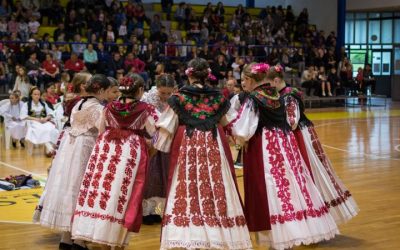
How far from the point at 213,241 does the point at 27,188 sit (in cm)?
436

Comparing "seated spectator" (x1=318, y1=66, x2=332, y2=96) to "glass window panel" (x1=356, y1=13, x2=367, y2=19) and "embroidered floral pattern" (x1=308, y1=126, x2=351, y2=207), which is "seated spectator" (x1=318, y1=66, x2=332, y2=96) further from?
"embroidered floral pattern" (x1=308, y1=126, x2=351, y2=207)

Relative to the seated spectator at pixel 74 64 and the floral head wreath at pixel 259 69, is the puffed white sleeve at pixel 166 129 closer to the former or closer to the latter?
the floral head wreath at pixel 259 69

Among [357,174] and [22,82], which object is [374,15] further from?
[357,174]

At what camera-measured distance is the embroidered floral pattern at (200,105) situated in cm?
521

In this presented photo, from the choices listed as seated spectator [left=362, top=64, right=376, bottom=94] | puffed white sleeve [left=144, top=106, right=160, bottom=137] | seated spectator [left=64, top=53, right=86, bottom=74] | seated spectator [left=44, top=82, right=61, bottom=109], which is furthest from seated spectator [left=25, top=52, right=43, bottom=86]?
puffed white sleeve [left=144, top=106, right=160, bottom=137]

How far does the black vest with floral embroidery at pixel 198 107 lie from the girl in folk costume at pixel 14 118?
7.69 meters

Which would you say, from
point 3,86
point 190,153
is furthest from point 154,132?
point 3,86

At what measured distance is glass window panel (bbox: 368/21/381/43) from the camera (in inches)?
1134

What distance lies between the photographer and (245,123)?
535 cm

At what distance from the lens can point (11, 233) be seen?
6.50m

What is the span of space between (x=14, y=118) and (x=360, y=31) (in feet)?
65.1

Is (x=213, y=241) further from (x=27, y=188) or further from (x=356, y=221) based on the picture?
(x=27, y=188)

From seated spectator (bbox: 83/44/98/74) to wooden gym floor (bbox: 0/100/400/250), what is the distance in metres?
5.70

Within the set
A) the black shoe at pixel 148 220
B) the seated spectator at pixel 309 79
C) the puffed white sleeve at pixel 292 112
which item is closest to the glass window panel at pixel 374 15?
the seated spectator at pixel 309 79
